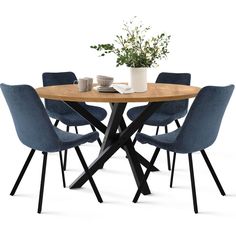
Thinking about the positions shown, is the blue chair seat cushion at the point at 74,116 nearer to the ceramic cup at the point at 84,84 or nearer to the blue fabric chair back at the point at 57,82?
the blue fabric chair back at the point at 57,82

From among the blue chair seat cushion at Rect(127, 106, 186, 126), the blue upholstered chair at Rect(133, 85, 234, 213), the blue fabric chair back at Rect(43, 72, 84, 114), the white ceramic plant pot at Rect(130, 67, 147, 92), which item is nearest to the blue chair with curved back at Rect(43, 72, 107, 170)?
the blue fabric chair back at Rect(43, 72, 84, 114)

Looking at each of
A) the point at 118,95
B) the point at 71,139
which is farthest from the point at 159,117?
the point at 71,139

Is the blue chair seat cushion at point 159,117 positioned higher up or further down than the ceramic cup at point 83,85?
further down

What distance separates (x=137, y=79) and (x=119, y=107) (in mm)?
298

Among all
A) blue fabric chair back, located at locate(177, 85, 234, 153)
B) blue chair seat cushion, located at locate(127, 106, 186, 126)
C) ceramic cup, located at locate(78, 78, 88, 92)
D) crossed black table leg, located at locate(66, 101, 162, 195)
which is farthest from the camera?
blue chair seat cushion, located at locate(127, 106, 186, 126)

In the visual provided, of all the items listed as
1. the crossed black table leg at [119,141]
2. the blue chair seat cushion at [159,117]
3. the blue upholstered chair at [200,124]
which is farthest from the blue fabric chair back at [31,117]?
the blue chair seat cushion at [159,117]

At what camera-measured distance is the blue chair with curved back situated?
502 cm

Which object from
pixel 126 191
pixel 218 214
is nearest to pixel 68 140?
pixel 126 191

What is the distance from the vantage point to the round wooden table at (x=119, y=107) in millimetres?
3832

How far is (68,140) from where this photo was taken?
388 centimetres

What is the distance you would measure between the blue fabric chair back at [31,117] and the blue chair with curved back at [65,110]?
1192mm

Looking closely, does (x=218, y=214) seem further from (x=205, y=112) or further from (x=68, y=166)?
(x=68, y=166)

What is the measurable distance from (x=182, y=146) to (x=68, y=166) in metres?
1.76

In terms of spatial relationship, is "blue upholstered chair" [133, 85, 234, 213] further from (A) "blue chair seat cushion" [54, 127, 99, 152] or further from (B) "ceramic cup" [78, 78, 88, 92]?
(B) "ceramic cup" [78, 78, 88, 92]
